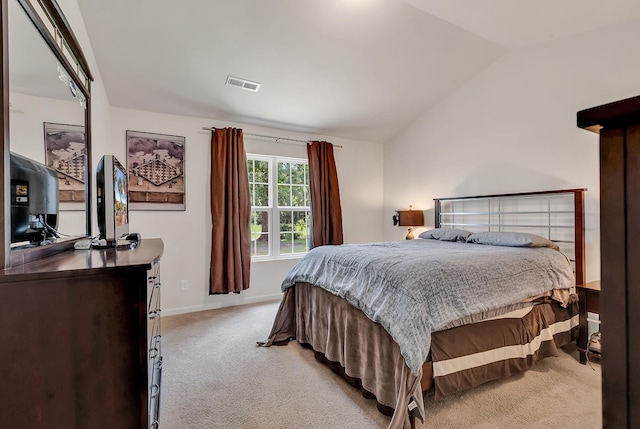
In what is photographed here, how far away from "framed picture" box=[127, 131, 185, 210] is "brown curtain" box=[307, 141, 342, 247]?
168cm

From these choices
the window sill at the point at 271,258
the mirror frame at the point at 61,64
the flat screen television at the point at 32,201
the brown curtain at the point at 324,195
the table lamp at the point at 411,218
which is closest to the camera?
the mirror frame at the point at 61,64

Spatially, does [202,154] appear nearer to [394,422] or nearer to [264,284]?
[264,284]

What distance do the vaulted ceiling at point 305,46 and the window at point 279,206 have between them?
69 centimetres

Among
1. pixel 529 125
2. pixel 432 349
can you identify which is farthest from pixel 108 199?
pixel 529 125

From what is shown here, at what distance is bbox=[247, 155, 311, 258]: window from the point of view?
4219mm

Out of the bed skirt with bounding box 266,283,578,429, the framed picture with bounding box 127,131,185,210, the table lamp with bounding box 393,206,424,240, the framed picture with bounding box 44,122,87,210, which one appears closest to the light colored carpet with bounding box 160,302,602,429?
the bed skirt with bounding box 266,283,578,429

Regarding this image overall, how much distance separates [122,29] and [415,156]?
144 inches

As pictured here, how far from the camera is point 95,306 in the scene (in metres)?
0.97

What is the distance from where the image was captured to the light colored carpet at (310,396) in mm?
1739

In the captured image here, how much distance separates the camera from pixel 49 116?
1.51 m

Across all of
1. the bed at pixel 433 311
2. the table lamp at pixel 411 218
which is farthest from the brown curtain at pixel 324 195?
the bed at pixel 433 311

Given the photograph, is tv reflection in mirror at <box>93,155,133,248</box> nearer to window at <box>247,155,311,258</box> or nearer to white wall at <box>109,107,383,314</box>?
white wall at <box>109,107,383,314</box>

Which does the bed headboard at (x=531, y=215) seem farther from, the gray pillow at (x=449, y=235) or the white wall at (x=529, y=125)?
the gray pillow at (x=449, y=235)

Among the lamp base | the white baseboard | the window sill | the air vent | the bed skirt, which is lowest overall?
the white baseboard
